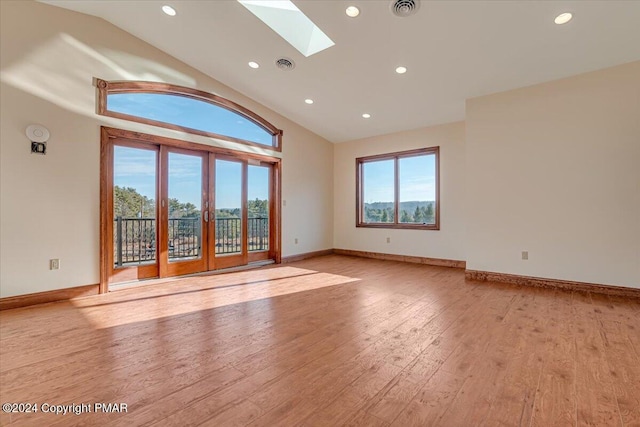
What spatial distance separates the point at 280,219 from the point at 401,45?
3666 mm

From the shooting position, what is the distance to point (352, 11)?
2.99 m

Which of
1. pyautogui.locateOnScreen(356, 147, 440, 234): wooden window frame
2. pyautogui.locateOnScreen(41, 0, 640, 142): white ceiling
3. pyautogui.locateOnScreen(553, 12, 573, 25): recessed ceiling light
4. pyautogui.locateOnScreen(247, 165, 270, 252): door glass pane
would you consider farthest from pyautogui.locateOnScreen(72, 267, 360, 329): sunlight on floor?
pyautogui.locateOnScreen(553, 12, 573, 25): recessed ceiling light

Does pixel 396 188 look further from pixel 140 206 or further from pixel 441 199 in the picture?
pixel 140 206

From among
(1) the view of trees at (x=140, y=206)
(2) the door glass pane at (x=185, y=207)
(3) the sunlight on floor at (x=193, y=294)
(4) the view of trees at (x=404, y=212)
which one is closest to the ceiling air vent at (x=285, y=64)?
(2) the door glass pane at (x=185, y=207)

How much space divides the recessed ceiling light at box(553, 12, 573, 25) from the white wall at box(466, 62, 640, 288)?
1.17 m

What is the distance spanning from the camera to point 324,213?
678 centimetres

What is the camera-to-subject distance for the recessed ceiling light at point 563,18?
8.99 feet

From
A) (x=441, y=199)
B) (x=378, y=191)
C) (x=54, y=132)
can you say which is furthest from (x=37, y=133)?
(x=441, y=199)

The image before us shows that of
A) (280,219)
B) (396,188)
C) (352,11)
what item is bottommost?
(280,219)

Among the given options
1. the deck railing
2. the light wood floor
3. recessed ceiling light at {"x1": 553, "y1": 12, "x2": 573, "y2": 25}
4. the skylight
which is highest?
the skylight

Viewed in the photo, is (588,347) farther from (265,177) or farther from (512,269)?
(265,177)

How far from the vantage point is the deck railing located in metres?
3.87

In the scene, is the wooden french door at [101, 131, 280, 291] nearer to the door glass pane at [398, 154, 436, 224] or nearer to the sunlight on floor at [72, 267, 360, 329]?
the sunlight on floor at [72, 267, 360, 329]

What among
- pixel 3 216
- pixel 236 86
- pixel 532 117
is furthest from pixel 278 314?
pixel 532 117
